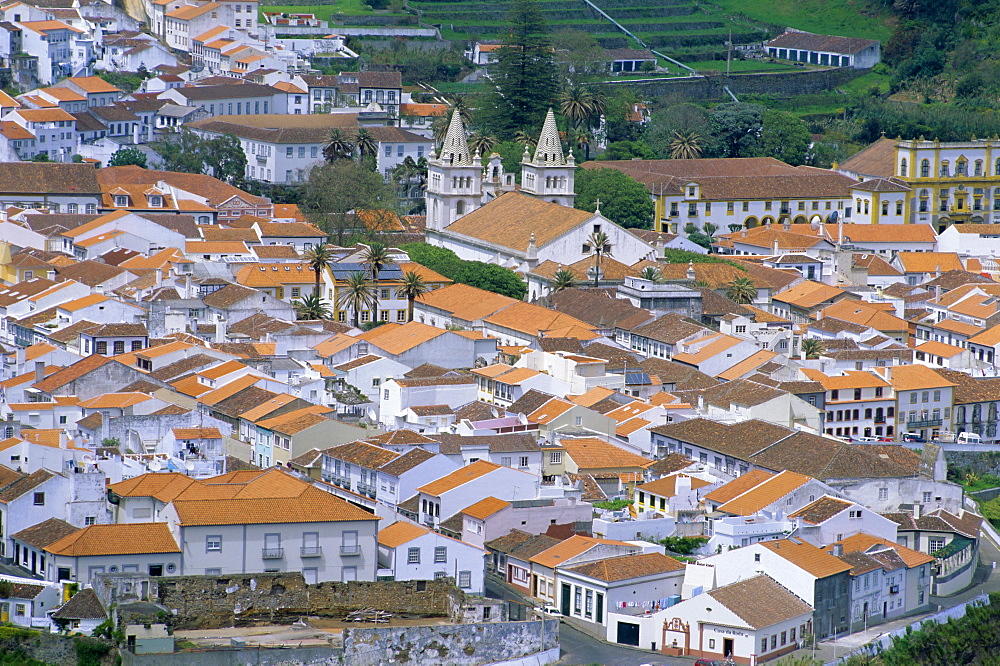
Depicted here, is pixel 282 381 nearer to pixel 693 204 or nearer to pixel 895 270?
pixel 895 270

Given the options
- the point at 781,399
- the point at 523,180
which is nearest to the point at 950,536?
the point at 781,399

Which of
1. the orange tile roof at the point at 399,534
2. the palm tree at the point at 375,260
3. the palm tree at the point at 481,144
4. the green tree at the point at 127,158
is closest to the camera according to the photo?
the orange tile roof at the point at 399,534

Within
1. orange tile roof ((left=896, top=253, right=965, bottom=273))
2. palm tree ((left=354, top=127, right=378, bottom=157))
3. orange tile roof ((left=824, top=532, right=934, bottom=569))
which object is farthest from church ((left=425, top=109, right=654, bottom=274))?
orange tile roof ((left=824, top=532, right=934, bottom=569))

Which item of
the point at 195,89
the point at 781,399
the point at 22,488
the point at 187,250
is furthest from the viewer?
the point at 195,89

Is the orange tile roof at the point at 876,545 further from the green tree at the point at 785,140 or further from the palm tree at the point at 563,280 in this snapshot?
the green tree at the point at 785,140

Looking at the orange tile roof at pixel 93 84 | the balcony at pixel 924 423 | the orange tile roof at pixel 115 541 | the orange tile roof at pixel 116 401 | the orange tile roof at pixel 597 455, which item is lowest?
the balcony at pixel 924 423

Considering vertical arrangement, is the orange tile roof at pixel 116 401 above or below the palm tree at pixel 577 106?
below

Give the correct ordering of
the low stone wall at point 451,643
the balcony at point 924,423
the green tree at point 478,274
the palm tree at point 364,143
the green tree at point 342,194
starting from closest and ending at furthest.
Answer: the low stone wall at point 451,643, the balcony at point 924,423, the green tree at point 478,274, the green tree at point 342,194, the palm tree at point 364,143

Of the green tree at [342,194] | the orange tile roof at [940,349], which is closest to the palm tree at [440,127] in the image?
the green tree at [342,194]

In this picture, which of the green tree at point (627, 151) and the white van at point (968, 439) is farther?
the green tree at point (627, 151)
